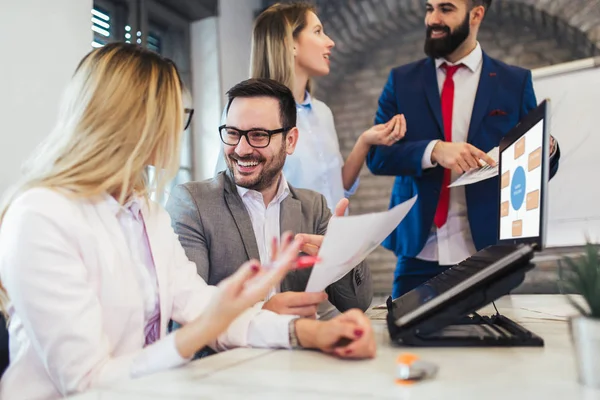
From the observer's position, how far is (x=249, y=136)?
1583 mm

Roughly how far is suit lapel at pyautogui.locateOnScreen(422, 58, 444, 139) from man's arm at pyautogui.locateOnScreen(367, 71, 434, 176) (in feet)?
0.40

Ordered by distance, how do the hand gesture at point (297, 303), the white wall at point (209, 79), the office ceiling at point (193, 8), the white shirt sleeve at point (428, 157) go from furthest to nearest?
the white wall at point (209, 79), the office ceiling at point (193, 8), the white shirt sleeve at point (428, 157), the hand gesture at point (297, 303)

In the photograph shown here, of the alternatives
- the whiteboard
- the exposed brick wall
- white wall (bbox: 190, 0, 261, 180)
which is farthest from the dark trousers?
white wall (bbox: 190, 0, 261, 180)

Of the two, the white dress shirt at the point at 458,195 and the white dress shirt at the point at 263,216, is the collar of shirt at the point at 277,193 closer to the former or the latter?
the white dress shirt at the point at 263,216

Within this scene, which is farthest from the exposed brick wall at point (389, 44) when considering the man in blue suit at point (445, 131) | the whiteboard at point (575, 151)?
the man in blue suit at point (445, 131)

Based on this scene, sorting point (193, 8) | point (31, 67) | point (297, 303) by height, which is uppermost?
point (193, 8)

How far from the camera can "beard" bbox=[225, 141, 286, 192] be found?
156 cm

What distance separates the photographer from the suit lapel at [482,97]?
1905mm

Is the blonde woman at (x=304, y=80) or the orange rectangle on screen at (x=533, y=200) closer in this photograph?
the orange rectangle on screen at (x=533, y=200)

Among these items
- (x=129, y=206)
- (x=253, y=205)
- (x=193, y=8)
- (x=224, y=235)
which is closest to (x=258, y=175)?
(x=253, y=205)

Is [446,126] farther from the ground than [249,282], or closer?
farther from the ground

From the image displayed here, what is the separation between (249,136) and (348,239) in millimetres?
748

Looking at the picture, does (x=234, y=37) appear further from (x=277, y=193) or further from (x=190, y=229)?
(x=190, y=229)

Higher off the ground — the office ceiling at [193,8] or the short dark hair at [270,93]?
the office ceiling at [193,8]
